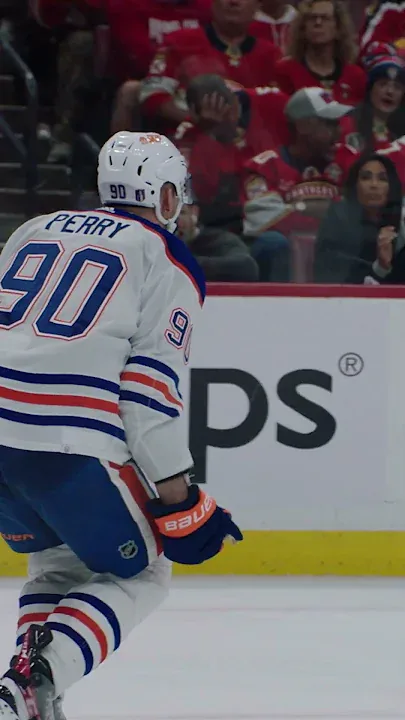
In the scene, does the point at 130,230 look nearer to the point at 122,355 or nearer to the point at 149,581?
the point at 122,355

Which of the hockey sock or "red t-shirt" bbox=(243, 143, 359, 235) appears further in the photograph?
"red t-shirt" bbox=(243, 143, 359, 235)

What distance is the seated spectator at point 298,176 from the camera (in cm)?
461

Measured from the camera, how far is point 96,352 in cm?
201

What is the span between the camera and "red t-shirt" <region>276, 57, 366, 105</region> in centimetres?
496

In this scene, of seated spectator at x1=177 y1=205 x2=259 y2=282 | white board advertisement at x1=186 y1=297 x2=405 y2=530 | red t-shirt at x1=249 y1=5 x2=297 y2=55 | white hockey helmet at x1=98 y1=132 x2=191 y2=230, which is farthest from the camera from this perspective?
red t-shirt at x1=249 y1=5 x2=297 y2=55

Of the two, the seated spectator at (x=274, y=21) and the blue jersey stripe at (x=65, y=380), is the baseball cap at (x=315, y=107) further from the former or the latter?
the blue jersey stripe at (x=65, y=380)

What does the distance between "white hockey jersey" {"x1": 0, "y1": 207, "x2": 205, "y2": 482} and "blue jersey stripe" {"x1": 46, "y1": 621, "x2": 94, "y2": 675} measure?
280mm

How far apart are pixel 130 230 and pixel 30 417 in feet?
1.18

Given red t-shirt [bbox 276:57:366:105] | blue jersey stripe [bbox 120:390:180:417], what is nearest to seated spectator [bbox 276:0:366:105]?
red t-shirt [bbox 276:57:366:105]

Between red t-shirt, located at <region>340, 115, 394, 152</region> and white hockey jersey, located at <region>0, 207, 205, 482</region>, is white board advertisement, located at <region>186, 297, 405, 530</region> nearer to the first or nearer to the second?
red t-shirt, located at <region>340, 115, 394, 152</region>

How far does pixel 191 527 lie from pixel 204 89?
305 cm

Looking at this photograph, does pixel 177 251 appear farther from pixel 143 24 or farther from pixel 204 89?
pixel 143 24

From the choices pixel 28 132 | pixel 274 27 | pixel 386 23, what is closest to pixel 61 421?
pixel 28 132

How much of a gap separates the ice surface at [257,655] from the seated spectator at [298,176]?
4.21 ft
